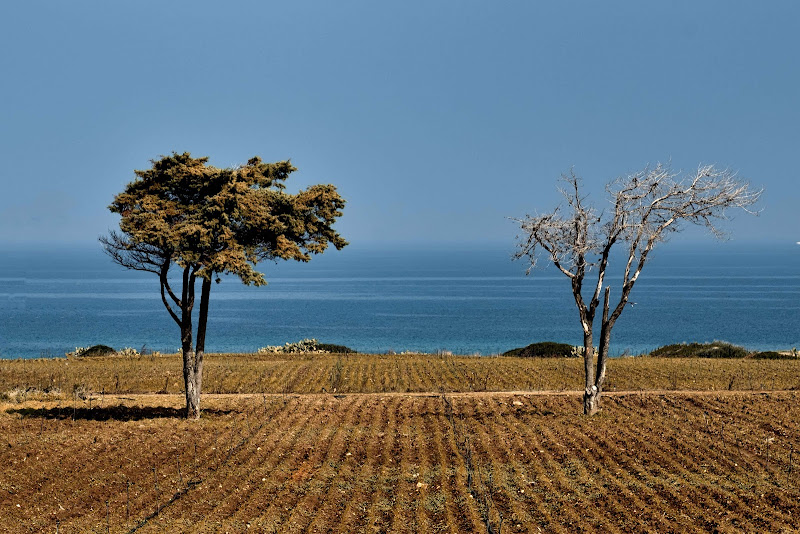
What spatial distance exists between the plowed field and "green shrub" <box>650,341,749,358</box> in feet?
70.7

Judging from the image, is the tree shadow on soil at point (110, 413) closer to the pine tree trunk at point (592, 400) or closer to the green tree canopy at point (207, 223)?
the green tree canopy at point (207, 223)

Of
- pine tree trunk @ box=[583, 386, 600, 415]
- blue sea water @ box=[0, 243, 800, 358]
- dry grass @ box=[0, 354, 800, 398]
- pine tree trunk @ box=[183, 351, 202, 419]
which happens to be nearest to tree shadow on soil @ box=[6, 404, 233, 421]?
pine tree trunk @ box=[183, 351, 202, 419]

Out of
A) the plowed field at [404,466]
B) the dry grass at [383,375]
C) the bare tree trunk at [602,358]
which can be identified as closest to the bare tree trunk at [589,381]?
the bare tree trunk at [602,358]

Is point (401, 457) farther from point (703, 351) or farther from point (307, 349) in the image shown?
point (703, 351)

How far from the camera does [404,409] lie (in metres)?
29.9

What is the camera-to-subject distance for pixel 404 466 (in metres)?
21.1

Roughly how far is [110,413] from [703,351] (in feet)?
133

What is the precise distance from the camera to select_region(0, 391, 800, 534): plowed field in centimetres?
1658

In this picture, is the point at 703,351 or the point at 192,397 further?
the point at 703,351

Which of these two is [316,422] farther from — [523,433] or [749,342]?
[749,342]

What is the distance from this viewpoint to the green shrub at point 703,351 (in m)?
52.2

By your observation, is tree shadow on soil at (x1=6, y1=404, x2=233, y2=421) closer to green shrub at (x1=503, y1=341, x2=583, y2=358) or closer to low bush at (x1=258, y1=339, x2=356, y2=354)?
low bush at (x1=258, y1=339, x2=356, y2=354)

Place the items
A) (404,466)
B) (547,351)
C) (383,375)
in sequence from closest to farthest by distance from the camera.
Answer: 1. (404,466)
2. (383,375)
3. (547,351)

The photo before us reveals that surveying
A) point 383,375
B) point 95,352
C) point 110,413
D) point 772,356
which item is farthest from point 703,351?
point 95,352
